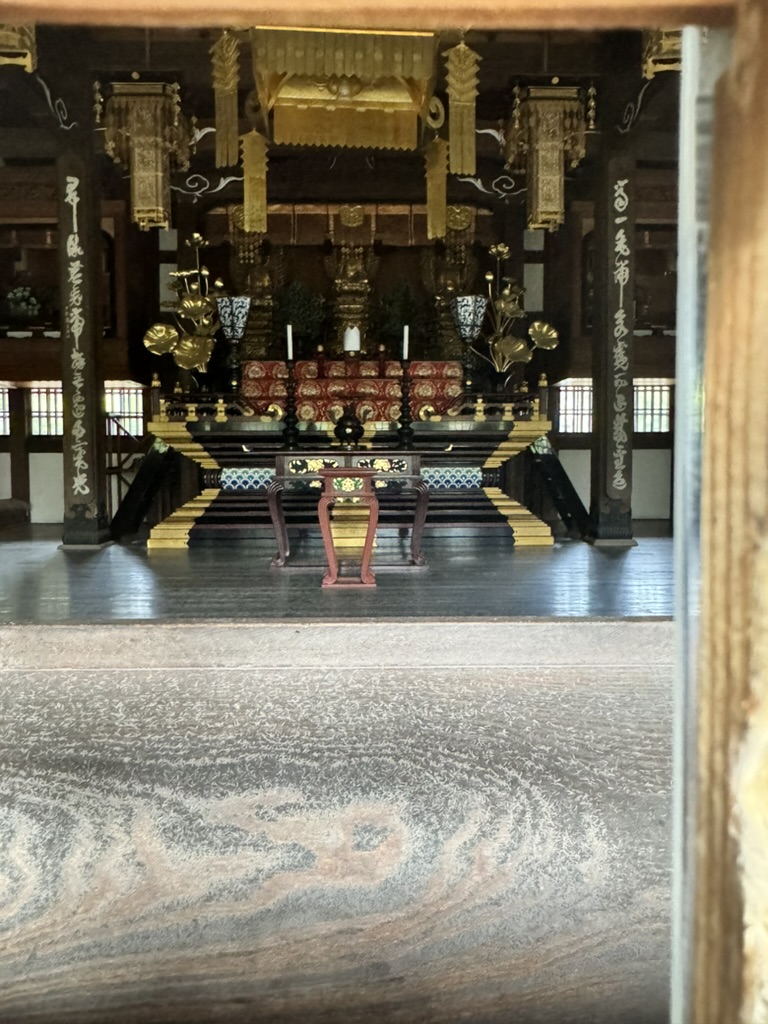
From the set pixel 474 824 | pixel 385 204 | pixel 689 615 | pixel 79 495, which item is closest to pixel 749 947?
pixel 689 615

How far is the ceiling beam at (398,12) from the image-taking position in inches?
24.9

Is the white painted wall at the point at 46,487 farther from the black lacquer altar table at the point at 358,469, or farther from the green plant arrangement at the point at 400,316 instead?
the black lacquer altar table at the point at 358,469

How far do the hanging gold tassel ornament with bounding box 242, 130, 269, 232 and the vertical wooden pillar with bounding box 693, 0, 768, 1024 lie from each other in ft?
15.2

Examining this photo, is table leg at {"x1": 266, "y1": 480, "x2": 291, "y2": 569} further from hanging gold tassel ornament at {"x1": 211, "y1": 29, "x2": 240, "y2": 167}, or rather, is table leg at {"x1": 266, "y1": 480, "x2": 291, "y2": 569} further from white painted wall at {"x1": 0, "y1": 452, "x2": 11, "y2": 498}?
white painted wall at {"x1": 0, "y1": 452, "x2": 11, "y2": 498}

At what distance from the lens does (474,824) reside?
2.10 metres

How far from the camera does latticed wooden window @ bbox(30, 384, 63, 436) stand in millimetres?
8477

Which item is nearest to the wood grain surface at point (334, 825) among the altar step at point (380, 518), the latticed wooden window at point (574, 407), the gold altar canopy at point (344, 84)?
the altar step at point (380, 518)

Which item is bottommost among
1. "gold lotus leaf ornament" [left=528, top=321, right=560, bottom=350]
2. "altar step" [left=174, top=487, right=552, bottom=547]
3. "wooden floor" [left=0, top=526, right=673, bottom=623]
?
"wooden floor" [left=0, top=526, right=673, bottom=623]

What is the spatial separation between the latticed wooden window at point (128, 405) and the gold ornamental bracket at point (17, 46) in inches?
170

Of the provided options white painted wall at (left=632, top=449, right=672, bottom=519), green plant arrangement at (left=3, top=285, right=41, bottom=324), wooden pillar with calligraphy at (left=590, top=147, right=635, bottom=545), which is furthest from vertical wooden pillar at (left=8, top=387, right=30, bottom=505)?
white painted wall at (left=632, top=449, right=672, bottom=519)

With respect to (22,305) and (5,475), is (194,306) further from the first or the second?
(5,475)

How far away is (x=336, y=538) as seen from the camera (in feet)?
16.3

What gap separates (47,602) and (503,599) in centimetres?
189

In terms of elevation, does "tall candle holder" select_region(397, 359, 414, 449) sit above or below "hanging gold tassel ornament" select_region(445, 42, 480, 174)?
below
